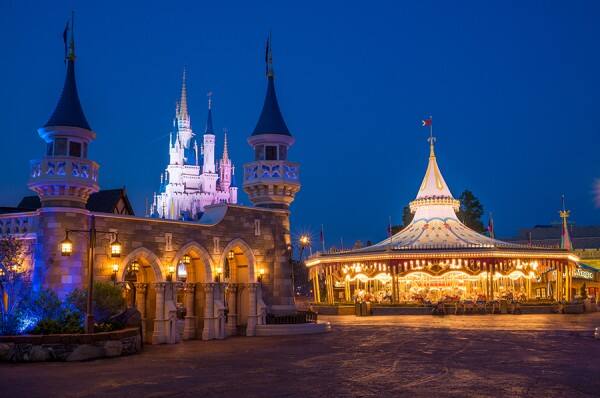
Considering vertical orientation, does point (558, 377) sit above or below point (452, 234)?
below

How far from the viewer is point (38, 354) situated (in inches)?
608

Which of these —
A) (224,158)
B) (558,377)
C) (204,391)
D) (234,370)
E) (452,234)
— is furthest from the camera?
(224,158)

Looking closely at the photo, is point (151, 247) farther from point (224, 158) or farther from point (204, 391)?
point (224, 158)

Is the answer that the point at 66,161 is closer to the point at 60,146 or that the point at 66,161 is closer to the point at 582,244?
the point at 60,146

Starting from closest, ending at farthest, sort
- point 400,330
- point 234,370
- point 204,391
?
point 204,391, point 234,370, point 400,330

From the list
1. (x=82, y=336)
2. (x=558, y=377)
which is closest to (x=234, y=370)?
(x=82, y=336)

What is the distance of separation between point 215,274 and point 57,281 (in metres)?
5.70

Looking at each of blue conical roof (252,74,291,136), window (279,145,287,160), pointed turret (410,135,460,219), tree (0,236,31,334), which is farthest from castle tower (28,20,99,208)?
pointed turret (410,135,460,219)

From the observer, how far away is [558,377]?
12.2 m

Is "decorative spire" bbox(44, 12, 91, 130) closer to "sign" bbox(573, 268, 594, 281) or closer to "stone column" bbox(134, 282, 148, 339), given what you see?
"stone column" bbox(134, 282, 148, 339)

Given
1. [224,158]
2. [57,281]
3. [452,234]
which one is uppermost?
[224,158]

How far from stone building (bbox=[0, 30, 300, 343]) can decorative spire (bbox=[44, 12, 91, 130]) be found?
30 millimetres

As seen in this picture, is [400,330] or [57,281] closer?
[57,281]

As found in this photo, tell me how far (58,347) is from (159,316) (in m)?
4.82
